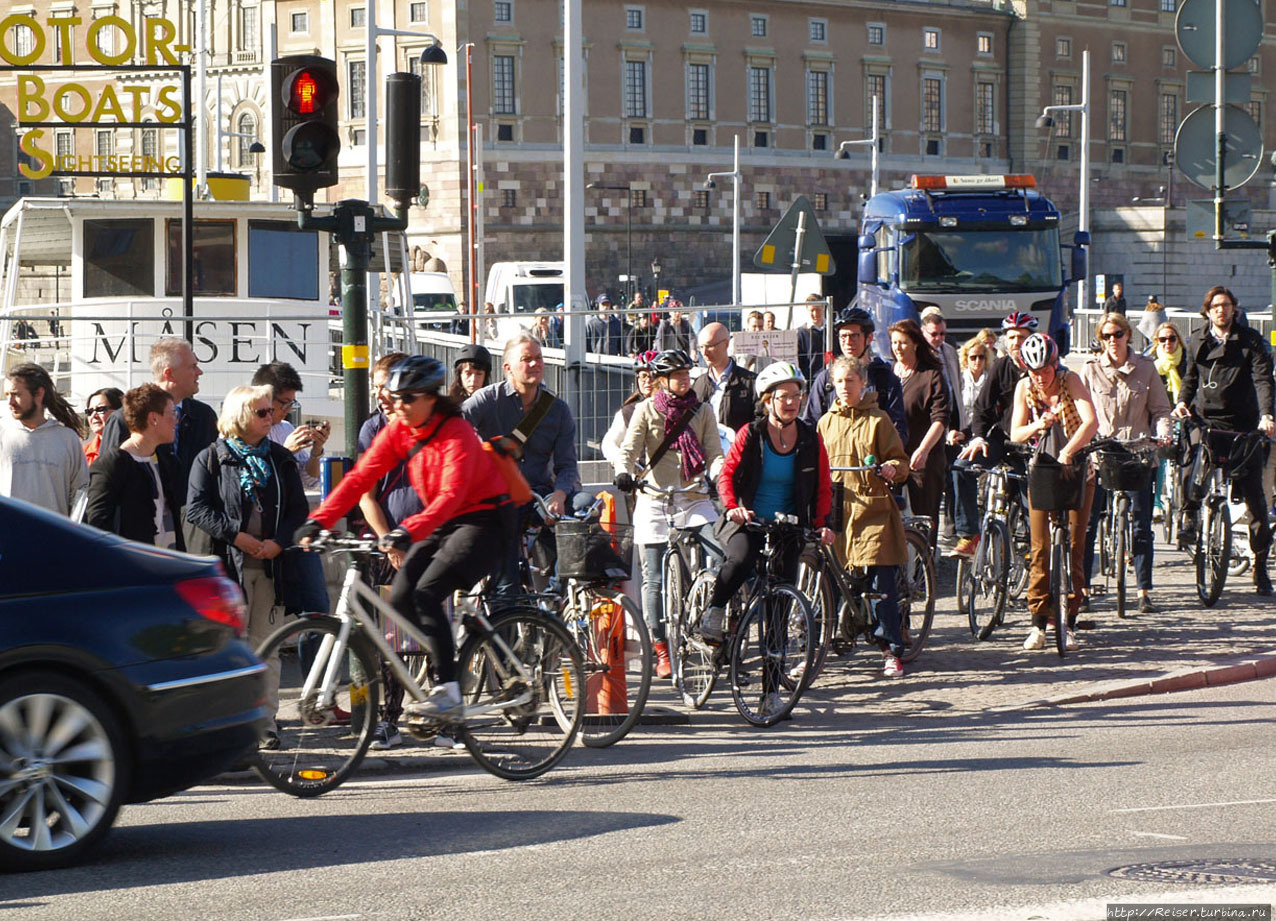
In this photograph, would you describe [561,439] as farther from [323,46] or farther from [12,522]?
[323,46]

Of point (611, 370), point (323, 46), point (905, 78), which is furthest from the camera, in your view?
point (905, 78)

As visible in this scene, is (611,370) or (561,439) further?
(611,370)

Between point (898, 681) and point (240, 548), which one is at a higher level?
point (240, 548)

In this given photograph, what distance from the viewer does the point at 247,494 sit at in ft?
32.1

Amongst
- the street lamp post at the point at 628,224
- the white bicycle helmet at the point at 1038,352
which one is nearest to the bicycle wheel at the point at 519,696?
the white bicycle helmet at the point at 1038,352

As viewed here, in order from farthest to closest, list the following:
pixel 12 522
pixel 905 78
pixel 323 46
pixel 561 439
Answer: pixel 905 78 < pixel 323 46 < pixel 561 439 < pixel 12 522

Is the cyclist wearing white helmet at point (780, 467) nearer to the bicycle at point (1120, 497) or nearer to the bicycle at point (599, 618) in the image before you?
the bicycle at point (599, 618)

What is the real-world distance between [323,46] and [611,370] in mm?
71793

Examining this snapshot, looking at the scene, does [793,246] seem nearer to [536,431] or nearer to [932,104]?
[536,431]

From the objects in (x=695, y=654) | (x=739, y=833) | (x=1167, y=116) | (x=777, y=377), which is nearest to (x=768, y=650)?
(x=695, y=654)

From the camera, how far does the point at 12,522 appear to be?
7.24 meters

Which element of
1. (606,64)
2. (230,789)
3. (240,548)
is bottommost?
(230,789)

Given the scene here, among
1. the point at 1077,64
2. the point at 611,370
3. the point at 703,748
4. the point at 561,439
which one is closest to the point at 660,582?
the point at 561,439

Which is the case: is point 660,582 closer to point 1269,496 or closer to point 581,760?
point 581,760
